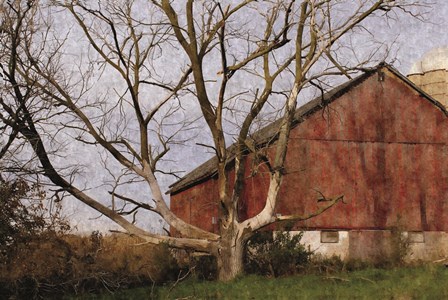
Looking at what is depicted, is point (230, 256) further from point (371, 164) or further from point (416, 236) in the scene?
point (416, 236)

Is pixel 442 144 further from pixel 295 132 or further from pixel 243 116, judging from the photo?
pixel 243 116

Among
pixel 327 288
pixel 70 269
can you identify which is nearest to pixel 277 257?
pixel 327 288

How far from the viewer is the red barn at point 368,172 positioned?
24.2 m

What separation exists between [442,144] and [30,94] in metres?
17.3

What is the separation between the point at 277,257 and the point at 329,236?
15.4 ft

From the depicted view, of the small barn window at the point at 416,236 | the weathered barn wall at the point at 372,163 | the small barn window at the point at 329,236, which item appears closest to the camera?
the small barn window at the point at 329,236

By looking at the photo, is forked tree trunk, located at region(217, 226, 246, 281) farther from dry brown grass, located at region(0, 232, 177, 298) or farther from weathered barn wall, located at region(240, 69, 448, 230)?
weathered barn wall, located at region(240, 69, 448, 230)

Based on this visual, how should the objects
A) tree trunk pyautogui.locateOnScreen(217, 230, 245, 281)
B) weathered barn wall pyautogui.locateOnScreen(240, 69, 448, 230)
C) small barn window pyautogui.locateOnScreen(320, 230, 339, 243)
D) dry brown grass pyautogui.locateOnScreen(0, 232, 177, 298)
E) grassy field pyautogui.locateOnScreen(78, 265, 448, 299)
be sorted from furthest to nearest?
weathered barn wall pyautogui.locateOnScreen(240, 69, 448, 230), small barn window pyautogui.locateOnScreen(320, 230, 339, 243), tree trunk pyautogui.locateOnScreen(217, 230, 245, 281), dry brown grass pyautogui.locateOnScreen(0, 232, 177, 298), grassy field pyautogui.locateOnScreen(78, 265, 448, 299)

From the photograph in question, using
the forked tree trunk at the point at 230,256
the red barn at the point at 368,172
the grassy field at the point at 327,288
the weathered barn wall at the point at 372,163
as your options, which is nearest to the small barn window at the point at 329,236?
the red barn at the point at 368,172

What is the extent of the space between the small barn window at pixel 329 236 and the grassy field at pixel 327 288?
19.8 ft

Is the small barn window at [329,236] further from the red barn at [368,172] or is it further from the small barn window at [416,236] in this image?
the small barn window at [416,236]

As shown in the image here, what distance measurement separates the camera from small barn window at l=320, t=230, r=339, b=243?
24097 mm

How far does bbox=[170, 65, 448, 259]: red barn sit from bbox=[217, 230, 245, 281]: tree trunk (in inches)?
179

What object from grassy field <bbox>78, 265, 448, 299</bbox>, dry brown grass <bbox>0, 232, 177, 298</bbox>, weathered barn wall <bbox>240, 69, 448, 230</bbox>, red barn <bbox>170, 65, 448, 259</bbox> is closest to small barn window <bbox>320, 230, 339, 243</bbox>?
red barn <bbox>170, 65, 448, 259</bbox>
